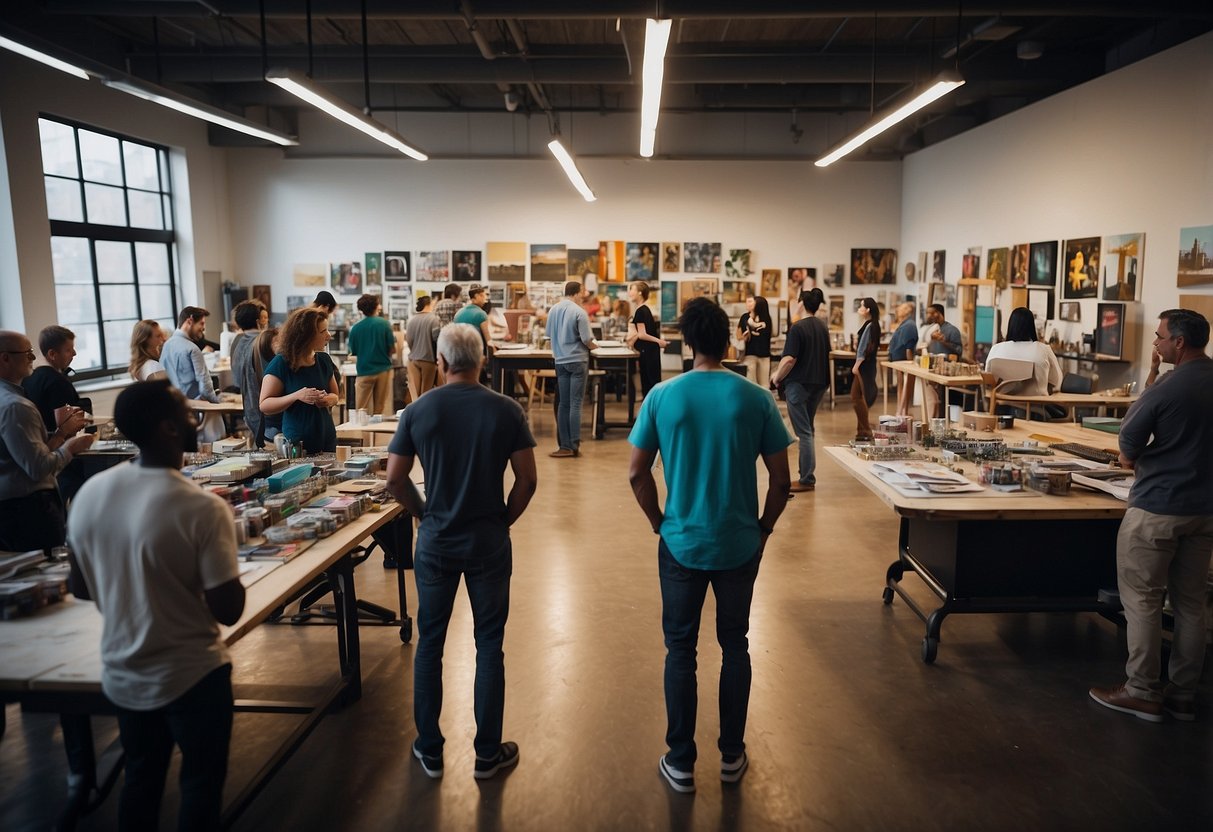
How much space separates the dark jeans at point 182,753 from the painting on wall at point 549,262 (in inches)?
504

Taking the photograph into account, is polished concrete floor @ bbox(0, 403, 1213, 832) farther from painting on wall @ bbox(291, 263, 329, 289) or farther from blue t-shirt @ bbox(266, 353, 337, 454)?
painting on wall @ bbox(291, 263, 329, 289)

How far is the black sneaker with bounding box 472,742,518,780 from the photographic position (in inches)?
129

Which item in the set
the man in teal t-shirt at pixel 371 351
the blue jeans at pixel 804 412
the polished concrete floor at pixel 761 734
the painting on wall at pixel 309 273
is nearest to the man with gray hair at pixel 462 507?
the polished concrete floor at pixel 761 734

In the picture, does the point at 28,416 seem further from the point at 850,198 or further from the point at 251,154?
the point at 850,198

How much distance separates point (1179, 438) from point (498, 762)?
121 inches

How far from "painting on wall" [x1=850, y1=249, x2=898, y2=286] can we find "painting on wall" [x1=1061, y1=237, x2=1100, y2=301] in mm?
5297

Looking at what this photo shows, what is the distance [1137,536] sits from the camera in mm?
3697

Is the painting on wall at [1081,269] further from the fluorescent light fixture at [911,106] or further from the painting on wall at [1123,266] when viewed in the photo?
the fluorescent light fixture at [911,106]

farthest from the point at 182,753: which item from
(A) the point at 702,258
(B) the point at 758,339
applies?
(A) the point at 702,258

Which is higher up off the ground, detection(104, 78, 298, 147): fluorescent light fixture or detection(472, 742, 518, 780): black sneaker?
detection(104, 78, 298, 147): fluorescent light fixture

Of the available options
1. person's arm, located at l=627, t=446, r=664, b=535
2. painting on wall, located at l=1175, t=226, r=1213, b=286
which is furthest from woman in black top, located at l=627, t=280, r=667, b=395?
person's arm, located at l=627, t=446, r=664, b=535

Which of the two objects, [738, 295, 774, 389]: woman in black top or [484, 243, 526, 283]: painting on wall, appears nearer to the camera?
[738, 295, 774, 389]: woman in black top

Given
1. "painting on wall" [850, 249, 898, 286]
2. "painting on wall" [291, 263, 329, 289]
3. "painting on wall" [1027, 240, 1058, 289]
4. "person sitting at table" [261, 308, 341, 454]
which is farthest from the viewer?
"painting on wall" [850, 249, 898, 286]

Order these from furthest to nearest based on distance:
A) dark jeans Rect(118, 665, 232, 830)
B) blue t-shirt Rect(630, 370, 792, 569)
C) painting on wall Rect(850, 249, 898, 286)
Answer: painting on wall Rect(850, 249, 898, 286) < blue t-shirt Rect(630, 370, 792, 569) < dark jeans Rect(118, 665, 232, 830)
